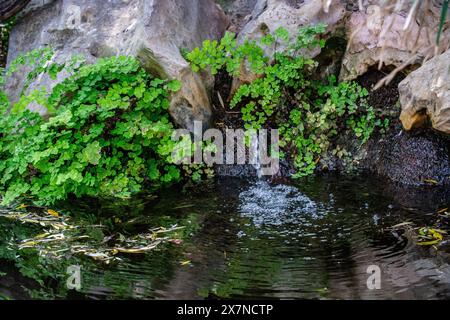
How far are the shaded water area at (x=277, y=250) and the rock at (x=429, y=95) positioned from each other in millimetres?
815

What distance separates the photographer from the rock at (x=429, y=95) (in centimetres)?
504

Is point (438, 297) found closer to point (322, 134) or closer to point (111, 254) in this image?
point (111, 254)

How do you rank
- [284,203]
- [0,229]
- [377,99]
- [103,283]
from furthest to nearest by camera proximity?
[377,99] → [284,203] → [0,229] → [103,283]

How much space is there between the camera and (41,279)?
382 cm

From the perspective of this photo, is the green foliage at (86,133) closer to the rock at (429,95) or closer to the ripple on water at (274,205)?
the ripple on water at (274,205)

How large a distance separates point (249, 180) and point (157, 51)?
1982mm

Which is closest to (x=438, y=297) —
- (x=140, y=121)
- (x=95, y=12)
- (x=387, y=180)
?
(x=387, y=180)

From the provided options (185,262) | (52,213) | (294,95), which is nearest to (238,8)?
(294,95)

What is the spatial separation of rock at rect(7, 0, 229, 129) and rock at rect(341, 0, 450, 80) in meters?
1.92

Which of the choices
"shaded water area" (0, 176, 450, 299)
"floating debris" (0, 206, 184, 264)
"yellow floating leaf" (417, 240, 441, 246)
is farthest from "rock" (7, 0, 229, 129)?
"yellow floating leaf" (417, 240, 441, 246)

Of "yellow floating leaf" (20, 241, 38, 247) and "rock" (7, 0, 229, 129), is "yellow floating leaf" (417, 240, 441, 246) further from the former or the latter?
"yellow floating leaf" (20, 241, 38, 247)

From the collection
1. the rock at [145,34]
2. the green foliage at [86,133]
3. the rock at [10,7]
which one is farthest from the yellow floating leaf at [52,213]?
the rock at [10,7]

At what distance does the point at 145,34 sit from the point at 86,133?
139cm

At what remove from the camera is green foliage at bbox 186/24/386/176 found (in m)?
6.19
